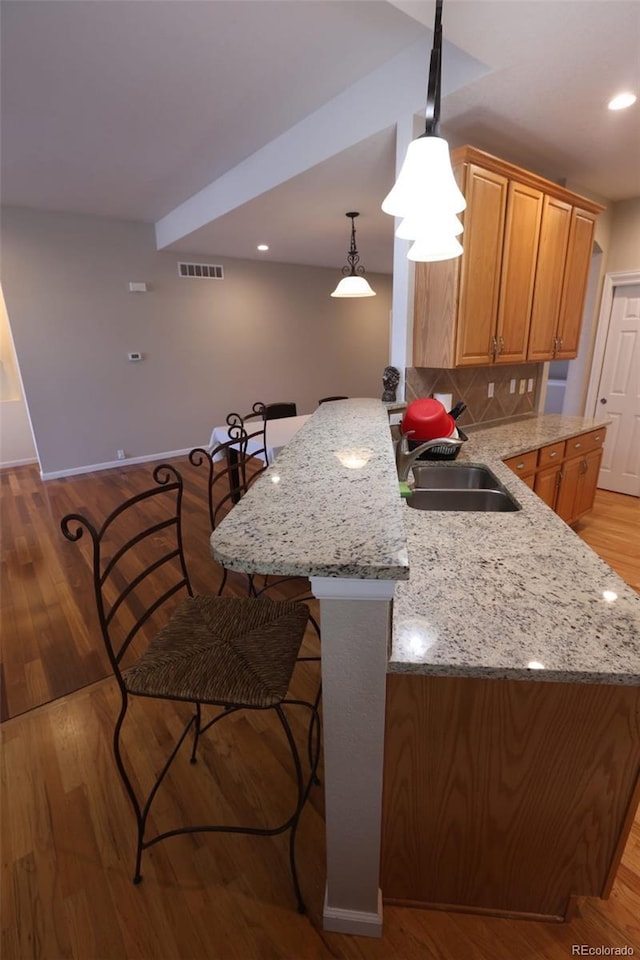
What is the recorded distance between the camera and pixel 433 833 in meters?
1.03

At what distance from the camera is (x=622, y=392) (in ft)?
13.3

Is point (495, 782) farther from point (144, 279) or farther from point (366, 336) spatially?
point (366, 336)

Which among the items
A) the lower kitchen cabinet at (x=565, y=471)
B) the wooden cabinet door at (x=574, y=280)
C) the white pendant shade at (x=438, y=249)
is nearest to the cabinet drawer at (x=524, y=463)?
the lower kitchen cabinet at (x=565, y=471)

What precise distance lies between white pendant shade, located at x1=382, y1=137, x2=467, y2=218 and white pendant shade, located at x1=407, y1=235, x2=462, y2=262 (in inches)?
7.4

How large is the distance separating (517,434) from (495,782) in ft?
7.51

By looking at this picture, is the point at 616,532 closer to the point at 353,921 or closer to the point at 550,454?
the point at 550,454

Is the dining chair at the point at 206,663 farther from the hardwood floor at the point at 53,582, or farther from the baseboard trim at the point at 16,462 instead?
the baseboard trim at the point at 16,462

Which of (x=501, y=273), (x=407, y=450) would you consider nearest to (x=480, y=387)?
(x=501, y=273)

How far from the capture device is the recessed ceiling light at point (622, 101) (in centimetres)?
198

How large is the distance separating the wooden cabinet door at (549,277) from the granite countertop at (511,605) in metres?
1.93

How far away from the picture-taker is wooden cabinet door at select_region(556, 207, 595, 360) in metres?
2.93

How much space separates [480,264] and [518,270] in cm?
41

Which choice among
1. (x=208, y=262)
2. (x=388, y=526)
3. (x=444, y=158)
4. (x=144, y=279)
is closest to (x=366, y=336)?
(x=208, y=262)

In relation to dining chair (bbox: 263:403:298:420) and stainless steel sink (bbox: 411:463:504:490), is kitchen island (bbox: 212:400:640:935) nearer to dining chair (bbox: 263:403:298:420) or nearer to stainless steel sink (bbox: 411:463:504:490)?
stainless steel sink (bbox: 411:463:504:490)
